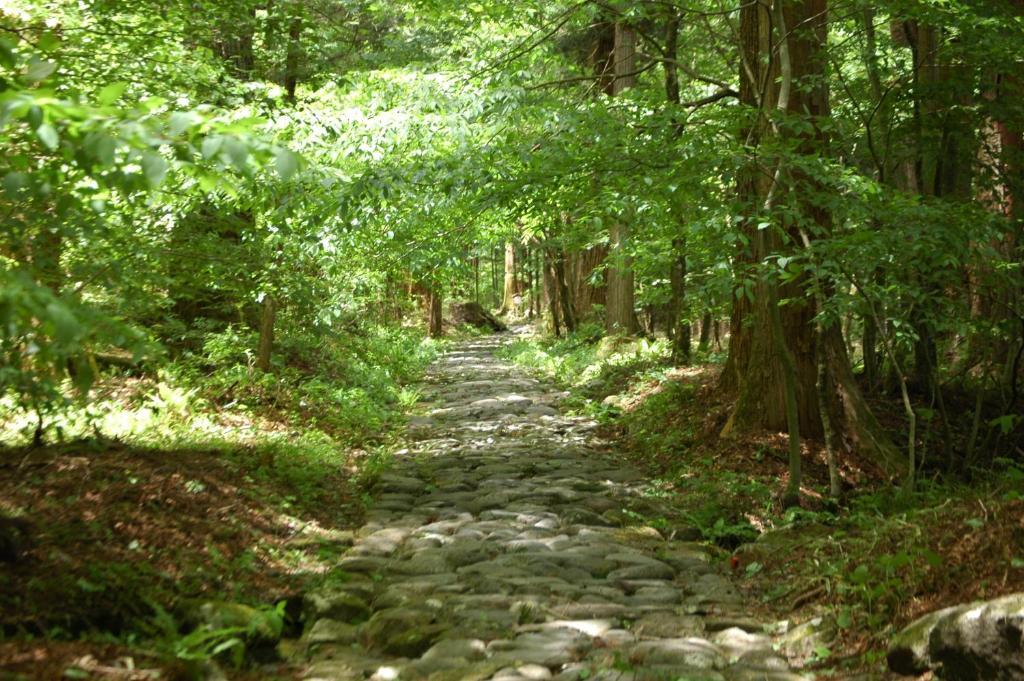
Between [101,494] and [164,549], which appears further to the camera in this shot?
Answer: [101,494]

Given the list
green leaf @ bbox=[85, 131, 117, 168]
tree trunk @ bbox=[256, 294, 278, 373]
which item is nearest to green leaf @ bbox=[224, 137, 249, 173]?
green leaf @ bbox=[85, 131, 117, 168]

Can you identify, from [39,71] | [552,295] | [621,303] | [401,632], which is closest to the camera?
[39,71]

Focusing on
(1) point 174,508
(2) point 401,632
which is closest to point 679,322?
(1) point 174,508

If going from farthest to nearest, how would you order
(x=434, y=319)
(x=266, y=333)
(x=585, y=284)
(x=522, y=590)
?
(x=434, y=319) → (x=585, y=284) → (x=266, y=333) → (x=522, y=590)

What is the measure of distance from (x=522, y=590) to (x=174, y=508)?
105 inches

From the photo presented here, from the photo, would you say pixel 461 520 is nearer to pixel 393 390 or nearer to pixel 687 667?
pixel 687 667

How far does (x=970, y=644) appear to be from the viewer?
3869 millimetres

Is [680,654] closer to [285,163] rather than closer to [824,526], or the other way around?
[824,526]

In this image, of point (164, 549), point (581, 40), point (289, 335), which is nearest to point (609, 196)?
point (164, 549)

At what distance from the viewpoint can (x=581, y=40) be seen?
18.5 metres

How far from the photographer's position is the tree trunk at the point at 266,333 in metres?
11.2

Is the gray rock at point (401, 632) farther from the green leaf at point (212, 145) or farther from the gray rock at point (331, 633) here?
the green leaf at point (212, 145)

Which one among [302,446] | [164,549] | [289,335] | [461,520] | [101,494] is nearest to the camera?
[164,549]

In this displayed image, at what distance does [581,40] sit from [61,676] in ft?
57.1
